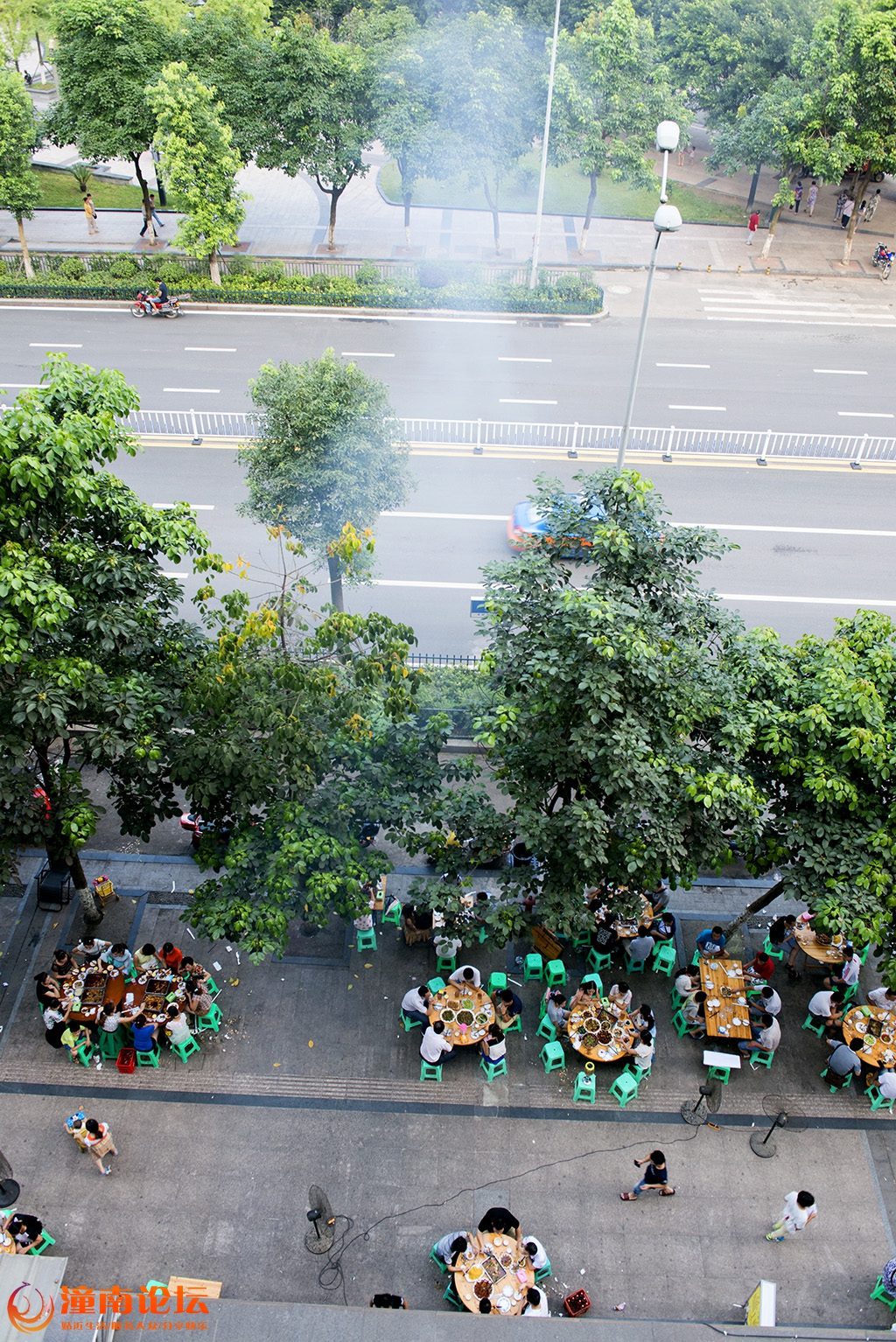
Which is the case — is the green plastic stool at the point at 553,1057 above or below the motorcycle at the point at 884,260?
below

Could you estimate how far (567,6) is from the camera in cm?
4553

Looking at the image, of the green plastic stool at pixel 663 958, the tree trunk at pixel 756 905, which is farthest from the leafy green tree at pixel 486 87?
the green plastic stool at pixel 663 958

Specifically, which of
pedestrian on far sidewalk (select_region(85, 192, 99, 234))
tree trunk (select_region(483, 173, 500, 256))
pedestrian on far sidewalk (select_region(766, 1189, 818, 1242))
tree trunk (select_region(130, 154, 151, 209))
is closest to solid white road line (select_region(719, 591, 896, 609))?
Answer: pedestrian on far sidewalk (select_region(766, 1189, 818, 1242))

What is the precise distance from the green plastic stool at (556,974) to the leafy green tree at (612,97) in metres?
33.0

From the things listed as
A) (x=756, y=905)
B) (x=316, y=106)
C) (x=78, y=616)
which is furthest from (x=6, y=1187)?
(x=316, y=106)

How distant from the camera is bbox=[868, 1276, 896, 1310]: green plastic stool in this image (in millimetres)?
12797

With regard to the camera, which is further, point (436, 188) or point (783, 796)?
point (436, 188)

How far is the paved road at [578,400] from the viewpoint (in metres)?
25.6

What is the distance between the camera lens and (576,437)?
29.6 m

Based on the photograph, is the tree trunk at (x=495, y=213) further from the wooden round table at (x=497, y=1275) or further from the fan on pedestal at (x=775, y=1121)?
the wooden round table at (x=497, y=1275)

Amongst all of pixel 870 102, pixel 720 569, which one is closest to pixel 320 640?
pixel 720 569

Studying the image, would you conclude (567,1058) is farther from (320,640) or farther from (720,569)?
(720,569)

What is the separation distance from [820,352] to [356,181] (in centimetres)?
2454

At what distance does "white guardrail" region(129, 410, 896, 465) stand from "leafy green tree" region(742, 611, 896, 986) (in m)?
16.3
